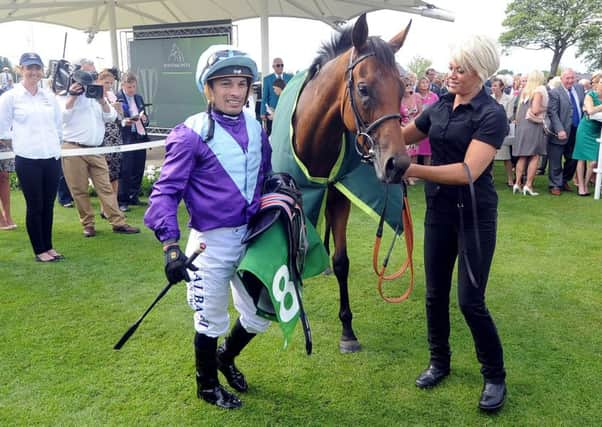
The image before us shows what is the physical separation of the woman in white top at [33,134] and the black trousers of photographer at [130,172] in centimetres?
217

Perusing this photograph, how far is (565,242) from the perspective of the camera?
5504mm

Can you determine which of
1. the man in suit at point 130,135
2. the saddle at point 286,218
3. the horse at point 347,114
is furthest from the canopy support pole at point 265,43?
the saddle at point 286,218

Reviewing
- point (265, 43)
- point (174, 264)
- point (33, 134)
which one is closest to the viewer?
point (174, 264)

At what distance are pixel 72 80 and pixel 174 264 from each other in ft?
13.6

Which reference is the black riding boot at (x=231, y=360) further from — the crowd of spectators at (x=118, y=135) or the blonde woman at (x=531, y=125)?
the blonde woman at (x=531, y=125)

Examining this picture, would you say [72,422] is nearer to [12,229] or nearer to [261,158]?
[261,158]

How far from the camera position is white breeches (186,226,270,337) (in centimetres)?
234

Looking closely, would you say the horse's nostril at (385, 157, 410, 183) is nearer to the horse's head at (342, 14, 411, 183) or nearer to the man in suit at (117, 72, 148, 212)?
the horse's head at (342, 14, 411, 183)

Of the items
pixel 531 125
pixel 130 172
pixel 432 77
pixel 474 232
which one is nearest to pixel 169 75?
pixel 130 172

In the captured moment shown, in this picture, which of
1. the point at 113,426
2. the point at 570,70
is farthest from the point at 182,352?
the point at 570,70

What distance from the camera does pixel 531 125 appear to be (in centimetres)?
775

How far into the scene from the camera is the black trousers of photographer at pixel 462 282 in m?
2.47

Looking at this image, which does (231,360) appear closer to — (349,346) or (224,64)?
(349,346)

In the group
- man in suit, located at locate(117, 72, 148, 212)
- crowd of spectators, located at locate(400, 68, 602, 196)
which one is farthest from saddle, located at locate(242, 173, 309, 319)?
crowd of spectators, located at locate(400, 68, 602, 196)
